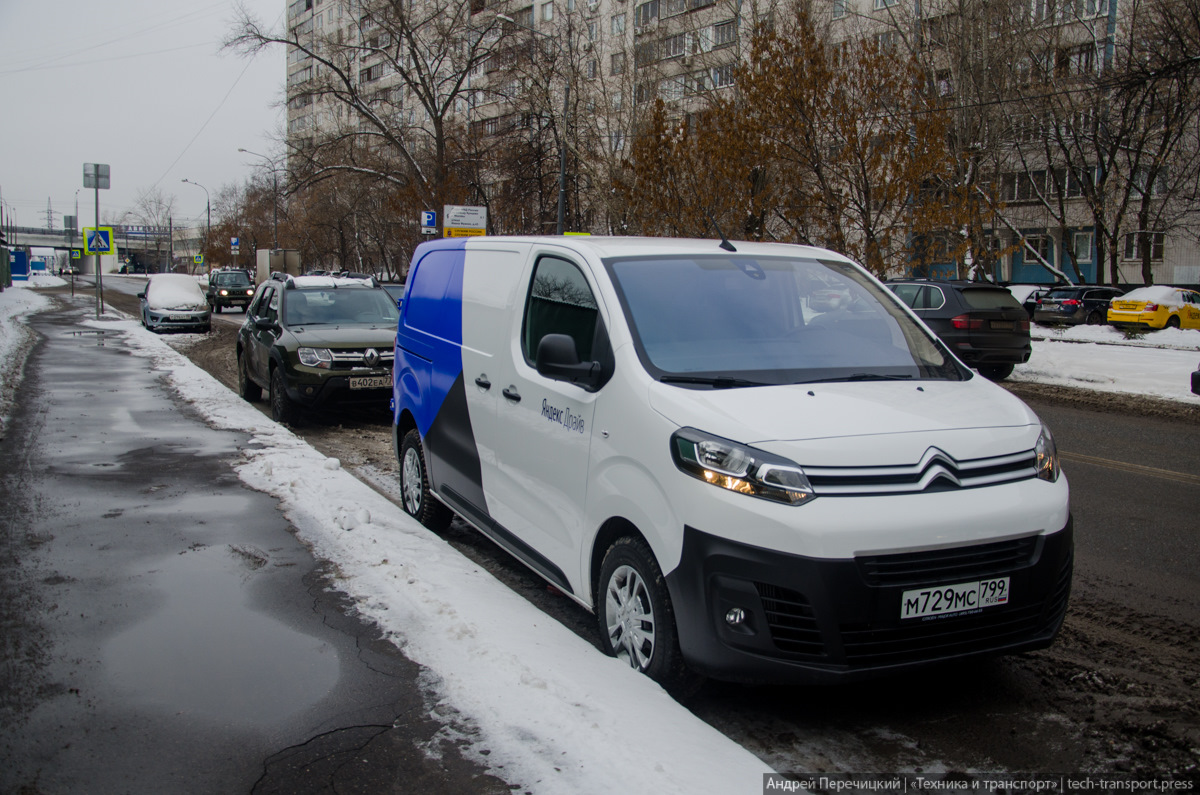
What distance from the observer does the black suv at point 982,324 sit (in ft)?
53.8

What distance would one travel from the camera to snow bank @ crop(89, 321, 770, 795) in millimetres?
2998

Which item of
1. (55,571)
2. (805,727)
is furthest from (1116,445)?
(55,571)

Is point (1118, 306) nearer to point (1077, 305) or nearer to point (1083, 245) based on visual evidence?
point (1077, 305)

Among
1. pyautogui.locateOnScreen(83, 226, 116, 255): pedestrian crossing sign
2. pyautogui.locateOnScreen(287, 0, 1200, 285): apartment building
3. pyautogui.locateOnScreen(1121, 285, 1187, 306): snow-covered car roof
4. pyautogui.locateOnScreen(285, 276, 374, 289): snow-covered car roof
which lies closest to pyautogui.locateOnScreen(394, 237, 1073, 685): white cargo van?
pyautogui.locateOnScreen(285, 276, 374, 289): snow-covered car roof

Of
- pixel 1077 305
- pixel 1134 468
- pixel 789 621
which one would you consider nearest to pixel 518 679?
pixel 789 621

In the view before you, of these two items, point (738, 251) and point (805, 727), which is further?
point (738, 251)

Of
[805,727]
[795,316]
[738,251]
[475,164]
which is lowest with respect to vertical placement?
[805,727]

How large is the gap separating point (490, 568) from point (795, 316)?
242 cm

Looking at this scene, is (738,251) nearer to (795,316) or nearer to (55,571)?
(795,316)

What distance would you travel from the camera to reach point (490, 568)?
18.6ft

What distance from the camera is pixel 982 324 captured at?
16438 millimetres

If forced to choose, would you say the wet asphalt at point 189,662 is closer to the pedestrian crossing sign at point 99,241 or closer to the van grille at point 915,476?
the van grille at point 915,476

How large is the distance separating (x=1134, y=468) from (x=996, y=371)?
30.9ft

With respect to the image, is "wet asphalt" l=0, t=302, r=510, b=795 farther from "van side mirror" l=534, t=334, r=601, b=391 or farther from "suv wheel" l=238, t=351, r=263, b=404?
"suv wheel" l=238, t=351, r=263, b=404
